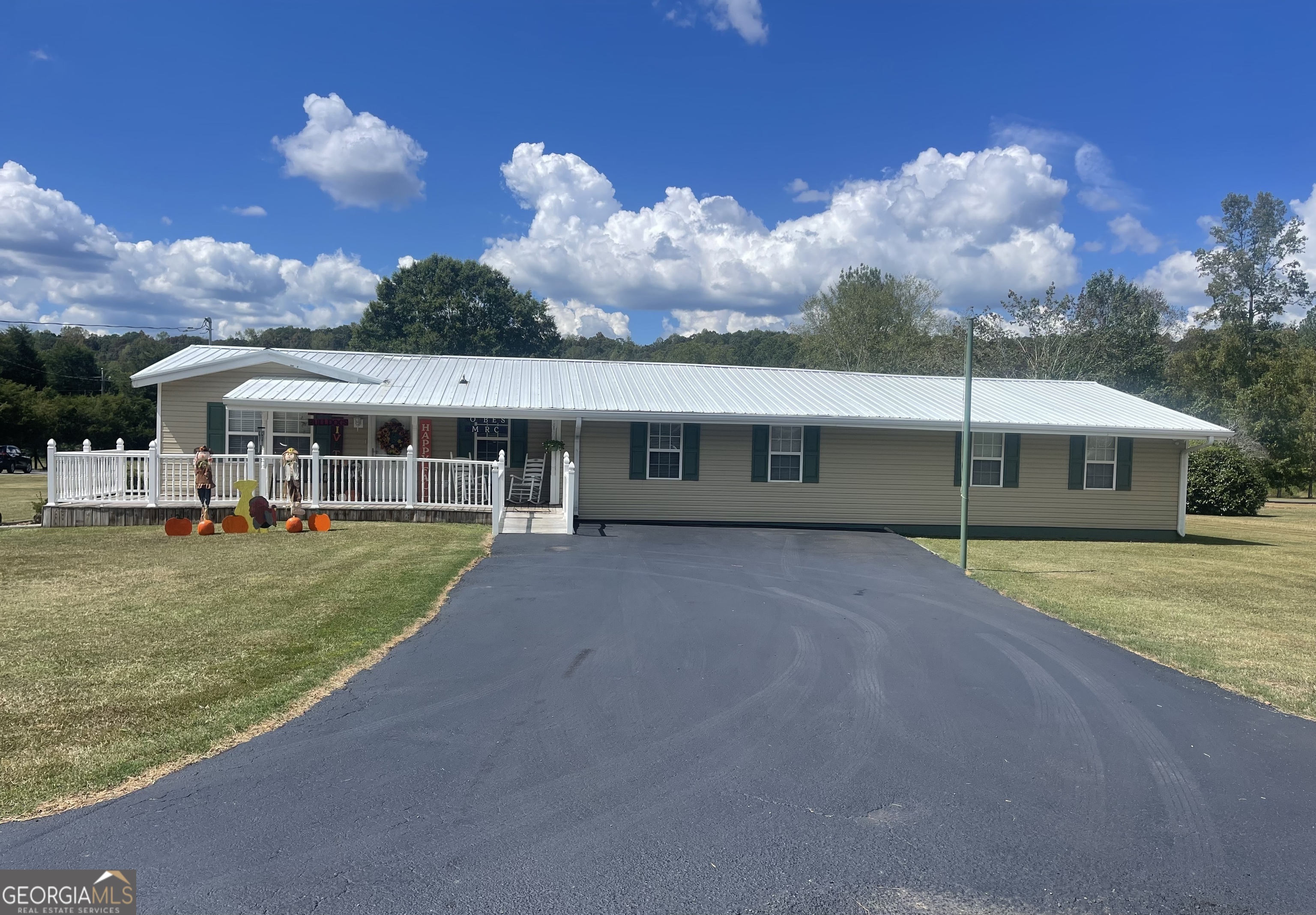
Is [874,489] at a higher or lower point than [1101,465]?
lower

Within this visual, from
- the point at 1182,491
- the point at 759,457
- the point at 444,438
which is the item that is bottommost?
the point at 1182,491

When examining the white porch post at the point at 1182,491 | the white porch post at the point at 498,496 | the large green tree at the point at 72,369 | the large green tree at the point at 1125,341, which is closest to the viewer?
the white porch post at the point at 498,496

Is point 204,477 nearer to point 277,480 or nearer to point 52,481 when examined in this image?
point 277,480

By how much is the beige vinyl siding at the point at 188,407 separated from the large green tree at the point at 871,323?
108ft

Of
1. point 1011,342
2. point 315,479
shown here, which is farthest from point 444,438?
point 1011,342

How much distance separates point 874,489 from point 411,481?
9.06 meters

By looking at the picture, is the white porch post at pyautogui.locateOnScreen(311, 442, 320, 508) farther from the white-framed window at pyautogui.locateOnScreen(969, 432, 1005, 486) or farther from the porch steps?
the white-framed window at pyautogui.locateOnScreen(969, 432, 1005, 486)

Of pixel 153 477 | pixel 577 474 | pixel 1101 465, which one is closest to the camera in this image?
pixel 153 477

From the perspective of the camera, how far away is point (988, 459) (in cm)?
1722

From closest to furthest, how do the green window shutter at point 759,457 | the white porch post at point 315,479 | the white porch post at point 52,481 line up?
1. the white porch post at point 52,481
2. the white porch post at point 315,479
3. the green window shutter at point 759,457

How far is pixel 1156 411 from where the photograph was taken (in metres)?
18.5

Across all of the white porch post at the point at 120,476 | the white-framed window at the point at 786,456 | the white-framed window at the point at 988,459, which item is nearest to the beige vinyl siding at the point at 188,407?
the white porch post at the point at 120,476

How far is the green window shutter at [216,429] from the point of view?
1633 centimetres

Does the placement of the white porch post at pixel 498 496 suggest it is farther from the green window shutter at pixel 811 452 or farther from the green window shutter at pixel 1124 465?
the green window shutter at pixel 1124 465
